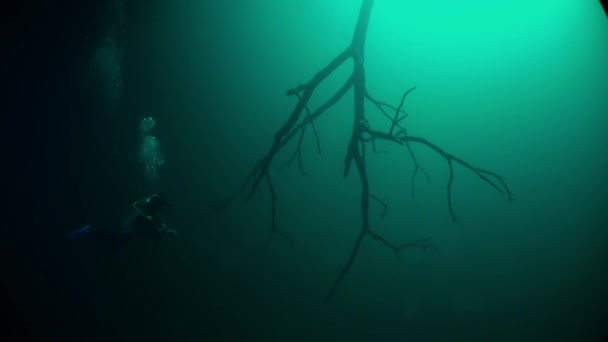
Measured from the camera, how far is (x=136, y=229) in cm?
393

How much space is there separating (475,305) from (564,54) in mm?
27835

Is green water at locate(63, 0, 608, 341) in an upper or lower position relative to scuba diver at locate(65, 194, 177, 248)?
upper

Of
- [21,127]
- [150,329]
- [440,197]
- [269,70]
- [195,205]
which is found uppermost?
[269,70]

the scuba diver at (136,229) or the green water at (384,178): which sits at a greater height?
the green water at (384,178)

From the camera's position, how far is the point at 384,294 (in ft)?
54.4

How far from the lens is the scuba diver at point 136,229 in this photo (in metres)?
3.90

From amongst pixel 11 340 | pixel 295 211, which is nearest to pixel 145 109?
pixel 295 211

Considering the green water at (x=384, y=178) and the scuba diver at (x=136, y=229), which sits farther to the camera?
the green water at (x=384, y=178)

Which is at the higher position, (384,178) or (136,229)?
(384,178)

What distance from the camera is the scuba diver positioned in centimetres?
390

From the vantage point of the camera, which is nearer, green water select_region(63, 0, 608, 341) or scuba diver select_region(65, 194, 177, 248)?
scuba diver select_region(65, 194, 177, 248)

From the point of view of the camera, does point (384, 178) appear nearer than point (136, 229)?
No

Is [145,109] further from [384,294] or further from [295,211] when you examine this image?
[384,294]

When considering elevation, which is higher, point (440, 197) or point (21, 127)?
point (440, 197)
